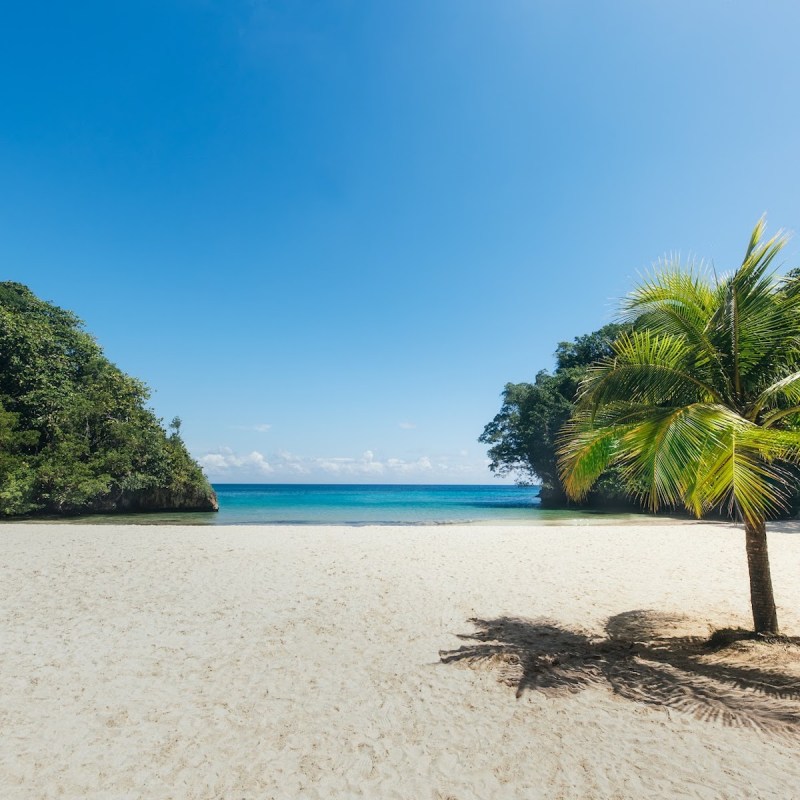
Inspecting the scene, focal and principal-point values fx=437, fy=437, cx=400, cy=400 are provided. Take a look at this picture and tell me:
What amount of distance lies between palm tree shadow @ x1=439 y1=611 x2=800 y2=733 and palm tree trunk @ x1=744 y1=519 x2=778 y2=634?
0.71 ft

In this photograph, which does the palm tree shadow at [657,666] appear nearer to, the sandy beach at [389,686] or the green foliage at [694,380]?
the sandy beach at [389,686]

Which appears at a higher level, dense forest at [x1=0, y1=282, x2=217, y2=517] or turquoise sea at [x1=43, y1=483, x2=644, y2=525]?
dense forest at [x1=0, y1=282, x2=217, y2=517]

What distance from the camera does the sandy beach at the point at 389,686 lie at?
311 cm

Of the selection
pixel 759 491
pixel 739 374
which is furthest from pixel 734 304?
pixel 759 491

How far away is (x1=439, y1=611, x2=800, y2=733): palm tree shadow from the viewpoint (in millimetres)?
3971

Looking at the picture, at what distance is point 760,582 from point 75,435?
28415 millimetres

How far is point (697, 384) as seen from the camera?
199 inches

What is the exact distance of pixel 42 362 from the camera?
75.8 ft

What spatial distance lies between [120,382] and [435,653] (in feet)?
89.6

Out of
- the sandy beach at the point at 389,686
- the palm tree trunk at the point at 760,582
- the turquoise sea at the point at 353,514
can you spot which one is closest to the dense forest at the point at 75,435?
the turquoise sea at the point at 353,514

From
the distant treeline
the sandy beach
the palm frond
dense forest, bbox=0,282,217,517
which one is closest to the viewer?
the sandy beach

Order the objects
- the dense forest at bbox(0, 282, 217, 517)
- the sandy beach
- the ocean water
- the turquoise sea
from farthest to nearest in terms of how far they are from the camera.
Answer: the ocean water < the turquoise sea < the dense forest at bbox(0, 282, 217, 517) < the sandy beach

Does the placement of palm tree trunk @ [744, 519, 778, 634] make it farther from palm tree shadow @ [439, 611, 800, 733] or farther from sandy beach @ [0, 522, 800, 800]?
sandy beach @ [0, 522, 800, 800]

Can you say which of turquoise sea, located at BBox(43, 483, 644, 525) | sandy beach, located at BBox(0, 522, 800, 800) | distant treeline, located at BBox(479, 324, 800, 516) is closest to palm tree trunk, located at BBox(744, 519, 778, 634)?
sandy beach, located at BBox(0, 522, 800, 800)
